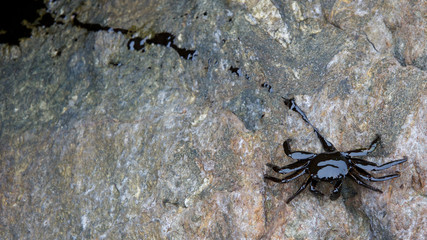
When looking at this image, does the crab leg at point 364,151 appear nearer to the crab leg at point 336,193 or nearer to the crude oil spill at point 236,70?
the crab leg at point 336,193

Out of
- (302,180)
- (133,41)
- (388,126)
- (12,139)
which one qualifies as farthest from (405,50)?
(12,139)

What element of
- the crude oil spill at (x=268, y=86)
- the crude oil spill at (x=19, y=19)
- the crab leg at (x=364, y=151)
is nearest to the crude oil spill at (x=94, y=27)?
the crude oil spill at (x=19, y=19)

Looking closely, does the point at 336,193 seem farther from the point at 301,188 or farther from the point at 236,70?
the point at 236,70

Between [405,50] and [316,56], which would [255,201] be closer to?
[316,56]

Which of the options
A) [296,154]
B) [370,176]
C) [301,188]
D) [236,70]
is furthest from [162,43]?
[370,176]

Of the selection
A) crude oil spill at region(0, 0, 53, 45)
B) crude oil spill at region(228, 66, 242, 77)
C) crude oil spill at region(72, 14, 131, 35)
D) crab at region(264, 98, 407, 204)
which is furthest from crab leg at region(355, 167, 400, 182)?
crude oil spill at region(0, 0, 53, 45)

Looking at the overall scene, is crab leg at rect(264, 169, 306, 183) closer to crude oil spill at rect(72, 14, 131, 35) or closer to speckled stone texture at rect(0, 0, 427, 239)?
speckled stone texture at rect(0, 0, 427, 239)
